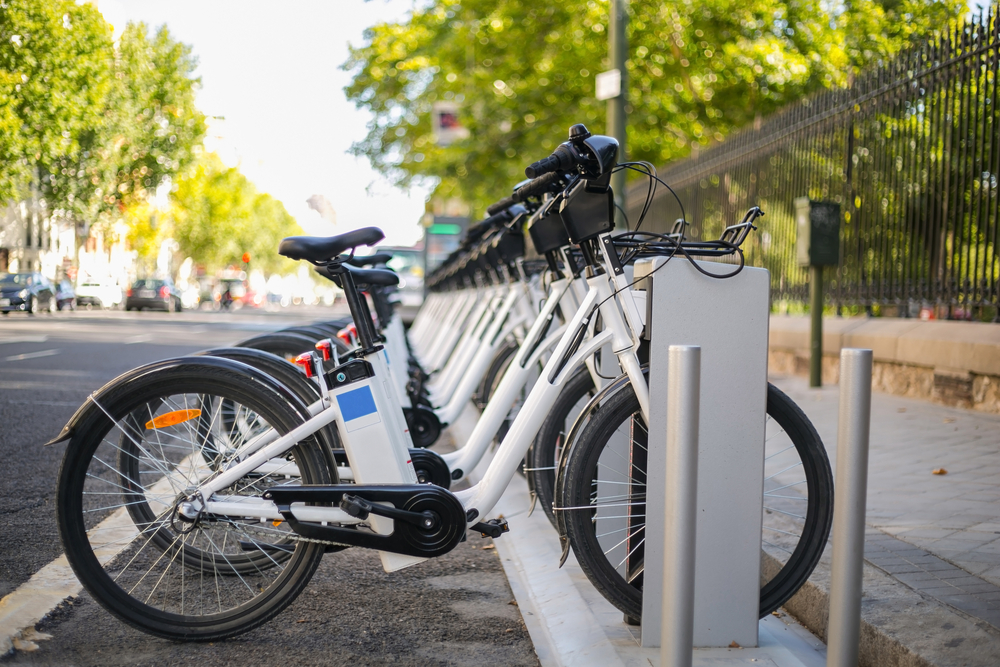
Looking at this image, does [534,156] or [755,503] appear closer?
[755,503]

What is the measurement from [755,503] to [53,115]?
26.7 meters

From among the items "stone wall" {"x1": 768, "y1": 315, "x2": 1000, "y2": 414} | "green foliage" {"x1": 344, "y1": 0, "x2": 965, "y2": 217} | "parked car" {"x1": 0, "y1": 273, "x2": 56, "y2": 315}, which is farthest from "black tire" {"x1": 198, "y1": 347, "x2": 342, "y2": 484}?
"parked car" {"x1": 0, "y1": 273, "x2": 56, "y2": 315}

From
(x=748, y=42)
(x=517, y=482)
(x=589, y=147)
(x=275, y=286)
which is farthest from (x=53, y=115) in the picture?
(x=275, y=286)

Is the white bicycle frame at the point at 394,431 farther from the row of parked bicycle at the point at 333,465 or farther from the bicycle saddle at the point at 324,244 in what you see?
the bicycle saddle at the point at 324,244

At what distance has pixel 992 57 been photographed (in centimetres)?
646

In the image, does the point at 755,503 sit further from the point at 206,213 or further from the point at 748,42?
the point at 206,213

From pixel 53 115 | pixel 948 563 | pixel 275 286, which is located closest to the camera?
pixel 948 563

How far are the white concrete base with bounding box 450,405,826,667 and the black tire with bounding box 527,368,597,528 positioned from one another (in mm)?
221

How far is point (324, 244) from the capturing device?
293 centimetres

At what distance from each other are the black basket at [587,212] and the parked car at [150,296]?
128ft

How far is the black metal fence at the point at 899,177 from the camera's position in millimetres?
6711

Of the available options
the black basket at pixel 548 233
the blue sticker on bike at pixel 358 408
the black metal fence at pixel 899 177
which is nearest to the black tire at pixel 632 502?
the blue sticker on bike at pixel 358 408

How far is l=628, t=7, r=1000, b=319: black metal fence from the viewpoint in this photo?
671 centimetres

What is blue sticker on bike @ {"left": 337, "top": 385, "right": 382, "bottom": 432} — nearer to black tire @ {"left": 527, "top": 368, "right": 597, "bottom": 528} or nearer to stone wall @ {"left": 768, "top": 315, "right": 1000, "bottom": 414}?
black tire @ {"left": 527, "top": 368, "right": 597, "bottom": 528}
